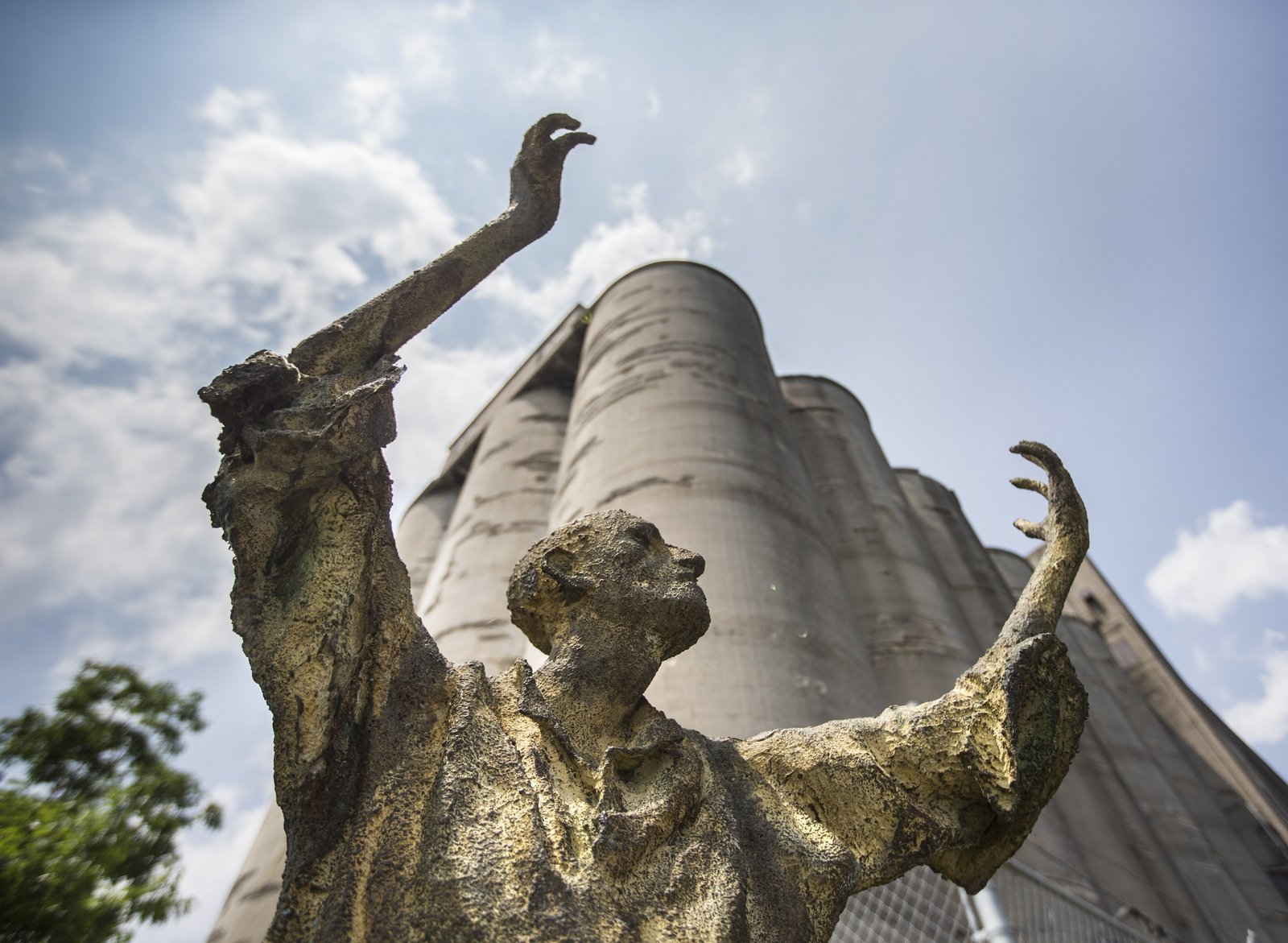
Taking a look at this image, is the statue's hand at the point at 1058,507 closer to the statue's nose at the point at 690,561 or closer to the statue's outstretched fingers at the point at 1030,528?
the statue's outstretched fingers at the point at 1030,528

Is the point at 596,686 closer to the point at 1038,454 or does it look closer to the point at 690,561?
the point at 690,561

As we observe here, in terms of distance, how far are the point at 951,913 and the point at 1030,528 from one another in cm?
119

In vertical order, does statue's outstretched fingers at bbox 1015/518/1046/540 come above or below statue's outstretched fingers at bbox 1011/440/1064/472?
below

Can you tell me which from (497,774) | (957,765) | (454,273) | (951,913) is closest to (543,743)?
(497,774)

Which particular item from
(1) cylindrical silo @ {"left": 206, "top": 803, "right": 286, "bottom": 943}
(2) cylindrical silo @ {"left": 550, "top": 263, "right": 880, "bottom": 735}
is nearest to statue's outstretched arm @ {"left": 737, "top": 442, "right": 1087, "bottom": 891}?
(2) cylindrical silo @ {"left": 550, "top": 263, "right": 880, "bottom": 735}

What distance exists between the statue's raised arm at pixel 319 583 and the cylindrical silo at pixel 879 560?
15.2 ft

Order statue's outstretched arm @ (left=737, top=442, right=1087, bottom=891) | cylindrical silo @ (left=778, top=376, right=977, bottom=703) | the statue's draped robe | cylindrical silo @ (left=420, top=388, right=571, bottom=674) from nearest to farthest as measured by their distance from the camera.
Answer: the statue's draped robe
statue's outstretched arm @ (left=737, top=442, right=1087, bottom=891)
cylindrical silo @ (left=778, top=376, right=977, bottom=703)
cylindrical silo @ (left=420, top=388, right=571, bottom=674)

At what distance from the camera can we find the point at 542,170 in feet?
5.32

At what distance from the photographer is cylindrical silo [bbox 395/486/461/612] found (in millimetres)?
9344

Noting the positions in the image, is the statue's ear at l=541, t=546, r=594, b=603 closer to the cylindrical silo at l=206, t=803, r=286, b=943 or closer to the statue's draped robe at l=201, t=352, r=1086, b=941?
the statue's draped robe at l=201, t=352, r=1086, b=941

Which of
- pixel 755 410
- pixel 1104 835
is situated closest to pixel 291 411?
pixel 755 410

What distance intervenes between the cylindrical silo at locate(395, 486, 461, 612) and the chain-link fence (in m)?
7.15

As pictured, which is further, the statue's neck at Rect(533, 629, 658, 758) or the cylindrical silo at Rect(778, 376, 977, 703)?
the cylindrical silo at Rect(778, 376, 977, 703)

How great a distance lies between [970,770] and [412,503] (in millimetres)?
10598
